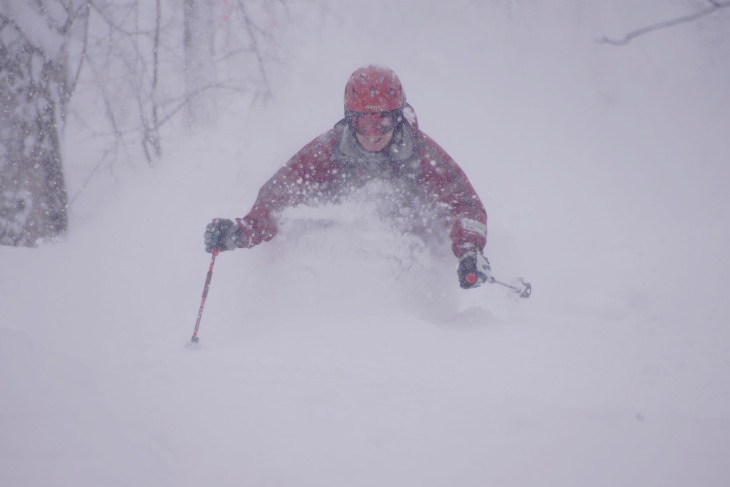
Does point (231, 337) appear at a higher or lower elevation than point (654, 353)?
lower

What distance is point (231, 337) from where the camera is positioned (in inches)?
112

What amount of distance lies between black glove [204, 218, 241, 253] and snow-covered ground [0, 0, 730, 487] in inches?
18.7

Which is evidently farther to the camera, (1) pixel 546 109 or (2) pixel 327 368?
(1) pixel 546 109

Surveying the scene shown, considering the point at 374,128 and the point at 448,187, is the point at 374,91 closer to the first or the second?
the point at 374,128

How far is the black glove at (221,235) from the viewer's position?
310 centimetres

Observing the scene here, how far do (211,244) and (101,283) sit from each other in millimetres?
1619

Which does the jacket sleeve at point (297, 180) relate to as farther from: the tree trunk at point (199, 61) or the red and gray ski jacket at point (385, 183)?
the tree trunk at point (199, 61)

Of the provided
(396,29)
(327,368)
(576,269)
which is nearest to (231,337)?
(327,368)

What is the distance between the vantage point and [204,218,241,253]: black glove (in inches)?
122

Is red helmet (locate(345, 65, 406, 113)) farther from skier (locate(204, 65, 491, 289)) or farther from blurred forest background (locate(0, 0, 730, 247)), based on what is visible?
blurred forest background (locate(0, 0, 730, 247))

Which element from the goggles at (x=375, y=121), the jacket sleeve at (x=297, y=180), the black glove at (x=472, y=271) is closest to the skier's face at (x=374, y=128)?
the goggles at (x=375, y=121)

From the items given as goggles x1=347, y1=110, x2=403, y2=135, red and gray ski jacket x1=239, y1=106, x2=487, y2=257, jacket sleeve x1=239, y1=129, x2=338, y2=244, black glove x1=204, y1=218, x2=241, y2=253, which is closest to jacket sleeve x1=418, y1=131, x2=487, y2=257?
red and gray ski jacket x1=239, y1=106, x2=487, y2=257

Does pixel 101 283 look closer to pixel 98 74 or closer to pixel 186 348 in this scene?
pixel 186 348

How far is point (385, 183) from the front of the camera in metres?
3.60
